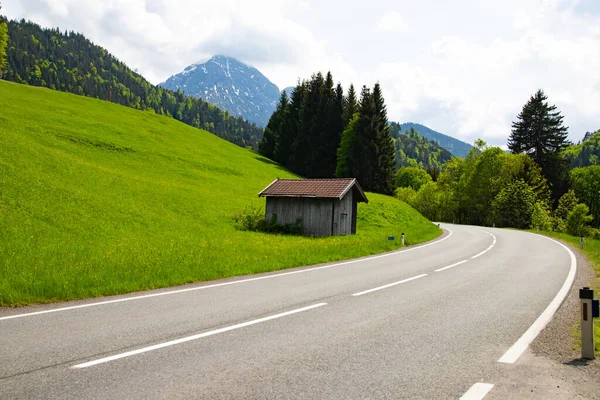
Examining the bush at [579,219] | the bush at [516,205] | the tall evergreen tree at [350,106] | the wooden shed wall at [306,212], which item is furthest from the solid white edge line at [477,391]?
the tall evergreen tree at [350,106]

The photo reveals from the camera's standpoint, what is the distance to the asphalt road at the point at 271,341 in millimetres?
4848

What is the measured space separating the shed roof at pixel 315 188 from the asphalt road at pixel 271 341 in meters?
18.5

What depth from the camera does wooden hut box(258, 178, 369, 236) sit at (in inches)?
1206

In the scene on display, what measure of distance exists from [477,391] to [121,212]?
26194 millimetres

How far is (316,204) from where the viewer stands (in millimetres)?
31125

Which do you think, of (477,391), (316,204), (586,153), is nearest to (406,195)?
(316,204)

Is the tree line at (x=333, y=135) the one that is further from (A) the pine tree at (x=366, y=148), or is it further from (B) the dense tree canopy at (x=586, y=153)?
(B) the dense tree canopy at (x=586, y=153)

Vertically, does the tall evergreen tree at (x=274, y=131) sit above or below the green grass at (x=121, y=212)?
above

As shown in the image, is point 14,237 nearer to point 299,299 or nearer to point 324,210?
point 299,299

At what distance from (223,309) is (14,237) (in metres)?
13.6

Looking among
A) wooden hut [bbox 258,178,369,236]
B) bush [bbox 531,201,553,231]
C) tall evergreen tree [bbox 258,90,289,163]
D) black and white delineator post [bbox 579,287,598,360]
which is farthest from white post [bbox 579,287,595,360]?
tall evergreen tree [bbox 258,90,289,163]

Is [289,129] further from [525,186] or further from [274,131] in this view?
[525,186]

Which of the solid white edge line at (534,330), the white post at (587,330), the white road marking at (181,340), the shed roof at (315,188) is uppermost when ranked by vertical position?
the shed roof at (315,188)

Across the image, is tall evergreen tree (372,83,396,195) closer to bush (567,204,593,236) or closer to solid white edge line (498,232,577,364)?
bush (567,204,593,236)
